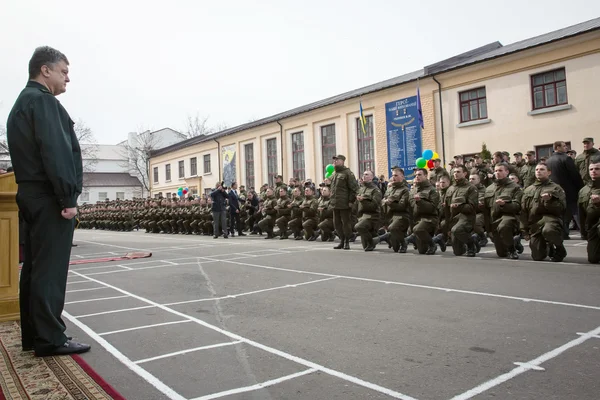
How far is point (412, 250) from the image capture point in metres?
12.3

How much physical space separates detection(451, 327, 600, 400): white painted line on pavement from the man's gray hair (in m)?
4.19

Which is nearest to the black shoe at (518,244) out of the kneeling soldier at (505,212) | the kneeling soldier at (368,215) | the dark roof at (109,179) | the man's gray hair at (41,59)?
Answer: the kneeling soldier at (505,212)

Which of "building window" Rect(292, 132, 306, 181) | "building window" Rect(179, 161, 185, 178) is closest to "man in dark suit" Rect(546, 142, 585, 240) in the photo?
"building window" Rect(292, 132, 306, 181)

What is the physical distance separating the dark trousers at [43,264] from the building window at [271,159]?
110ft

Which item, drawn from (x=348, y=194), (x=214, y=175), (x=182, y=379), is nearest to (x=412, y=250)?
(x=348, y=194)

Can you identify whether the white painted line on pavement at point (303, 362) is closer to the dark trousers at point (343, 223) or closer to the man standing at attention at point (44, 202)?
the man standing at attention at point (44, 202)

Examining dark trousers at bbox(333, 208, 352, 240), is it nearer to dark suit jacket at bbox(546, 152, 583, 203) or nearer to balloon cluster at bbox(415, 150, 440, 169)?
dark suit jacket at bbox(546, 152, 583, 203)

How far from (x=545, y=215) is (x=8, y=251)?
27.8ft

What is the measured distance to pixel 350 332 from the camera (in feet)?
15.5

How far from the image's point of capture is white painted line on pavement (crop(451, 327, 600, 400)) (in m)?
3.18

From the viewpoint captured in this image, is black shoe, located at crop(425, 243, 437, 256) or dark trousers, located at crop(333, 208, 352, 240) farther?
dark trousers, located at crop(333, 208, 352, 240)

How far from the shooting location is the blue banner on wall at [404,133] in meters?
26.1

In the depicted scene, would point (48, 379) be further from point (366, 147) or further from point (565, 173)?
point (366, 147)

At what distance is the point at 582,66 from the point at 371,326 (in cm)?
1915
